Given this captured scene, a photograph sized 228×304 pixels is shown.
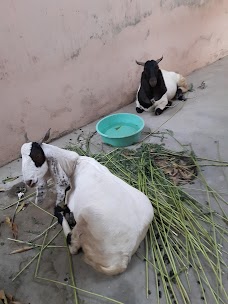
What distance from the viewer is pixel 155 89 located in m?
3.42

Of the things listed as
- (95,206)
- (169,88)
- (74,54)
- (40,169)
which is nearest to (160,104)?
(169,88)

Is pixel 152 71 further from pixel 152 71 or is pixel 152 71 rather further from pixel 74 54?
pixel 74 54

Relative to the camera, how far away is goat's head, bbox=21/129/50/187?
1.75 m

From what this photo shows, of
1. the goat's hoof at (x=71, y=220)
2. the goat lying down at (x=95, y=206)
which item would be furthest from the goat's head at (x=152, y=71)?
the goat's hoof at (x=71, y=220)

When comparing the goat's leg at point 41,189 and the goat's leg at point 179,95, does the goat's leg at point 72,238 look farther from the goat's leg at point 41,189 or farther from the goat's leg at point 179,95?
the goat's leg at point 179,95

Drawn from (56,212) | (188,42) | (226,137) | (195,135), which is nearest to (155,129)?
(195,135)

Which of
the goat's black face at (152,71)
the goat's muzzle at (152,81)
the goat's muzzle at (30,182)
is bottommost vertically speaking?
the goat's muzzle at (152,81)

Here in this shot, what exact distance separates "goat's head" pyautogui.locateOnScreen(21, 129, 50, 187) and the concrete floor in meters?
0.52

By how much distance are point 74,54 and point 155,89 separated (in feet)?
3.34

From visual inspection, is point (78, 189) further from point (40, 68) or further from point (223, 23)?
point (223, 23)

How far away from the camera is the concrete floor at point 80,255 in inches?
66.2

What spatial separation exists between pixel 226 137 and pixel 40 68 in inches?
76.5

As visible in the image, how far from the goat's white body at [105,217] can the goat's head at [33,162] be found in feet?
0.20

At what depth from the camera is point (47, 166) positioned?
1.84 metres
